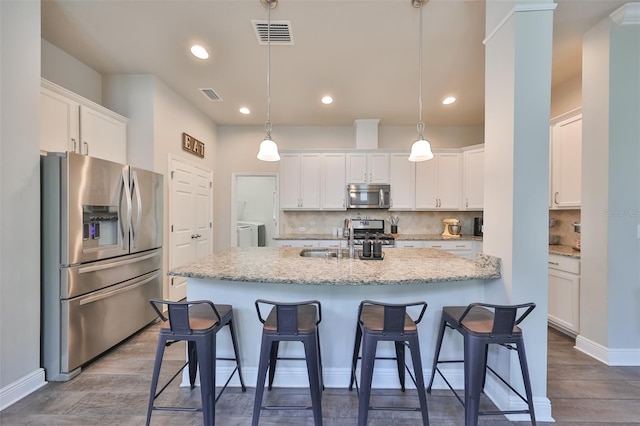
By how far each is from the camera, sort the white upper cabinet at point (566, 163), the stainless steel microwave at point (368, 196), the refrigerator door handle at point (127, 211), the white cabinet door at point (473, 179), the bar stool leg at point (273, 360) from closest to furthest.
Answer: the bar stool leg at point (273, 360), the refrigerator door handle at point (127, 211), the white upper cabinet at point (566, 163), the white cabinet door at point (473, 179), the stainless steel microwave at point (368, 196)

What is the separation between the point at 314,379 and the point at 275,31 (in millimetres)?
2750

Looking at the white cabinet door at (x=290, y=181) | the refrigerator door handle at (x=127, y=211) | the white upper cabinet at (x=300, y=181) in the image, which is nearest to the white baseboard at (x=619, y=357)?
the white upper cabinet at (x=300, y=181)

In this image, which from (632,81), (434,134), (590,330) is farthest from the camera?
(434,134)

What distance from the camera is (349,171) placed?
458cm

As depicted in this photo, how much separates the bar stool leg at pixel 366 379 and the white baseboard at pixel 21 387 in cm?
230

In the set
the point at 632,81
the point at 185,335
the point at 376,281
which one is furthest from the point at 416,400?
the point at 632,81

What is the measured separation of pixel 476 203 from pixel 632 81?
2.33 m

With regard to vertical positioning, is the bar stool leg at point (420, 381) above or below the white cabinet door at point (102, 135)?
below

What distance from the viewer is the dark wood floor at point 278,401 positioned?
5.53 feet

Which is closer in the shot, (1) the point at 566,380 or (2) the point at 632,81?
(1) the point at 566,380

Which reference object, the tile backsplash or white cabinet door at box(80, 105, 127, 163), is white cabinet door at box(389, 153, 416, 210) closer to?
the tile backsplash

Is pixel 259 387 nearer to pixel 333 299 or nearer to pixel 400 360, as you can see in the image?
pixel 333 299

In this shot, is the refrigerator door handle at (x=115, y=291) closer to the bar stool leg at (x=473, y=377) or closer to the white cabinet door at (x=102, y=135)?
the white cabinet door at (x=102, y=135)

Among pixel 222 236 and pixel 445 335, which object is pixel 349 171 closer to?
pixel 222 236
